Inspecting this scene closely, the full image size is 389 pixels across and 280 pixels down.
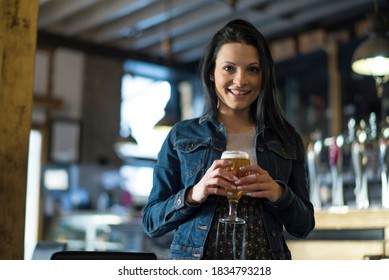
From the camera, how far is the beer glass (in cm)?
123

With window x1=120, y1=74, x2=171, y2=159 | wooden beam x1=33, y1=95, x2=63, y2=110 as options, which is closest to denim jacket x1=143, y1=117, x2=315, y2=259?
wooden beam x1=33, y1=95, x2=63, y2=110

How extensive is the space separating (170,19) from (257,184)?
689 centimetres

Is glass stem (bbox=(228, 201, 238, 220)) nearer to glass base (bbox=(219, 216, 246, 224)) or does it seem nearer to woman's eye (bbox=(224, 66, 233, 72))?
glass base (bbox=(219, 216, 246, 224))

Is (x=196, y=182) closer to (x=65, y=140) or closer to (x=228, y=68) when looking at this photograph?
(x=228, y=68)

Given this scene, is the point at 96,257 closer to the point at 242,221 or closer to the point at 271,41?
the point at 242,221

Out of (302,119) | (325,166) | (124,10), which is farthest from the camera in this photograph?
(302,119)

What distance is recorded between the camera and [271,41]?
28.1 ft

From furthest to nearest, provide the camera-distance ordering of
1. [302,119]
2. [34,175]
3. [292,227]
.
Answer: [34,175] → [302,119] → [292,227]

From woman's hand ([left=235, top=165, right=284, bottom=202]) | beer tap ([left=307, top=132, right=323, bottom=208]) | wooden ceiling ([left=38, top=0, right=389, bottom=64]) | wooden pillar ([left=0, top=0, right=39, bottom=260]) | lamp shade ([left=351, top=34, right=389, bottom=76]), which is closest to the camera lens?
woman's hand ([left=235, top=165, right=284, bottom=202])

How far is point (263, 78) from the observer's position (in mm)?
1377

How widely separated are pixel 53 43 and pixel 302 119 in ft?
11.8

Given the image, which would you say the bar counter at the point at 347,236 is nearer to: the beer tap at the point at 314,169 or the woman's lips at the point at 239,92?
the beer tap at the point at 314,169

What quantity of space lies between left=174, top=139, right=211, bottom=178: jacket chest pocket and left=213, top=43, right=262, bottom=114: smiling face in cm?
12
